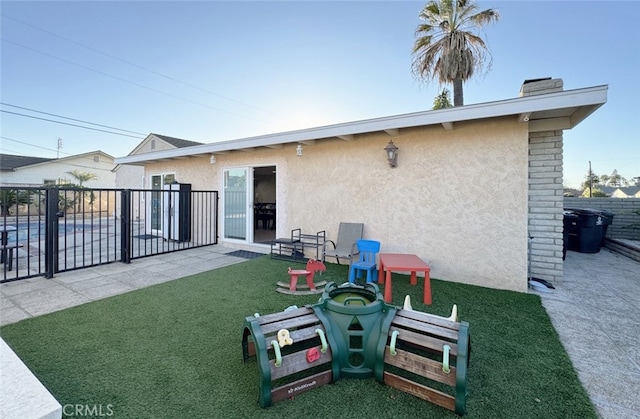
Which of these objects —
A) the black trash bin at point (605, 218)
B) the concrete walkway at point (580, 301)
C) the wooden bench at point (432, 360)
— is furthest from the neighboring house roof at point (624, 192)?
the wooden bench at point (432, 360)

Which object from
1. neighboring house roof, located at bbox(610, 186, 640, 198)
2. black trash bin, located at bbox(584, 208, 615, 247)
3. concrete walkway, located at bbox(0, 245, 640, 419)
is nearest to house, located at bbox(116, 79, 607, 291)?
concrete walkway, located at bbox(0, 245, 640, 419)

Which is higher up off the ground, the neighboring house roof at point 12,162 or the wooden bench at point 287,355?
the neighboring house roof at point 12,162

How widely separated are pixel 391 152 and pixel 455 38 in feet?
22.4

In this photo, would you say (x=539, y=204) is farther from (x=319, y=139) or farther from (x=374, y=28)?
(x=374, y=28)

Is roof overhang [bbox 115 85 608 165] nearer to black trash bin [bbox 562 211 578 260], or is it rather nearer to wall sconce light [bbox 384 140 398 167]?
wall sconce light [bbox 384 140 398 167]

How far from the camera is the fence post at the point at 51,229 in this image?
448cm

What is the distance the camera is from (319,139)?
19.9ft

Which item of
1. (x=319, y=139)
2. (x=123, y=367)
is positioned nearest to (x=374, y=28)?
(x=319, y=139)

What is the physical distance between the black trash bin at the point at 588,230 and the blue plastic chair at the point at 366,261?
6260mm

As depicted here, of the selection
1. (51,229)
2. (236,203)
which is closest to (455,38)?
(236,203)

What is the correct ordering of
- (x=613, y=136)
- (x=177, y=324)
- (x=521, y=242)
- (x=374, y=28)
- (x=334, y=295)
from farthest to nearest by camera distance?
(x=613, y=136), (x=374, y=28), (x=521, y=242), (x=177, y=324), (x=334, y=295)

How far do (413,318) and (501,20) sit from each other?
34.2 feet

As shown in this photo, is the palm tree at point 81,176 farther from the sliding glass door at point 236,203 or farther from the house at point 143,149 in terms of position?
the sliding glass door at point 236,203

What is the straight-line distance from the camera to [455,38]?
8.98 m
